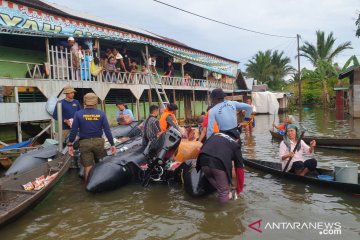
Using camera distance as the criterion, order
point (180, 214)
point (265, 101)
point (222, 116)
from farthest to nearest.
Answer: point (265, 101) < point (222, 116) < point (180, 214)

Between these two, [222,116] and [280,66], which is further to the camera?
[280,66]

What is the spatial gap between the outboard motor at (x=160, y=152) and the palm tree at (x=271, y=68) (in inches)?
1637

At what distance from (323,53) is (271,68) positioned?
8.38 meters

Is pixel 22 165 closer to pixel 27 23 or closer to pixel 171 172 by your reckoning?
pixel 171 172

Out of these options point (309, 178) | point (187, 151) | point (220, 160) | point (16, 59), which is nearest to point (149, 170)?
point (187, 151)

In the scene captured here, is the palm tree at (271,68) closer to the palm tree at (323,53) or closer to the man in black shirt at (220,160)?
the palm tree at (323,53)

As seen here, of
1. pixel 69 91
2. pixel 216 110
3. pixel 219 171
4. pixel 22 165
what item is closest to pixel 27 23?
pixel 69 91

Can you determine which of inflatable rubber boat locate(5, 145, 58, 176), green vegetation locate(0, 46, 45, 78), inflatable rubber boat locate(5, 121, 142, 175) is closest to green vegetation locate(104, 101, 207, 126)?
green vegetation locate(0, 46, 45, 78)

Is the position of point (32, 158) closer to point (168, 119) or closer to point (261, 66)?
point (168, 119)

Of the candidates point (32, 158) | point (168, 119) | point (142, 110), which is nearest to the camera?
point (168, 119)

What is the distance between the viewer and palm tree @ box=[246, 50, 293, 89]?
46094 mm

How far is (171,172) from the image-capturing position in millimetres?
6977

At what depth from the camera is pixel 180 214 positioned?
17.8ft

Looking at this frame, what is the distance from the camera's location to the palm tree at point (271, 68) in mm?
46094
